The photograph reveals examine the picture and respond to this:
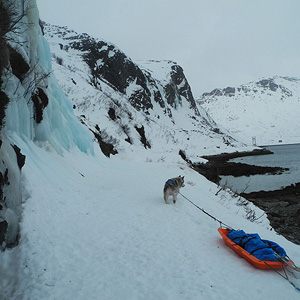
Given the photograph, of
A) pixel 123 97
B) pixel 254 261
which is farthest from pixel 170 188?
pixel 123 97

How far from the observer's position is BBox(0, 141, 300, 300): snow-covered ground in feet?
9.59

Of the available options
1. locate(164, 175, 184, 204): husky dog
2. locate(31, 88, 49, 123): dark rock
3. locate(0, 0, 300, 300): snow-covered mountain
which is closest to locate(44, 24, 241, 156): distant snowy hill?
locate(31, 88, 49, 123): dark rock

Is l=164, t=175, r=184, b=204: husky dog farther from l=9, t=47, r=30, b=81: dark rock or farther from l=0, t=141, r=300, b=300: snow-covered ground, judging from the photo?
l=9, t=47, r=30, b=81: dark rock

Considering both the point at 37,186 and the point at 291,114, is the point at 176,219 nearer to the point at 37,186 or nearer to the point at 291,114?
the point at 37,186

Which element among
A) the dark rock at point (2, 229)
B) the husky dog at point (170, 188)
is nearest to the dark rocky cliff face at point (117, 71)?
the husky dog at point (170, 188)

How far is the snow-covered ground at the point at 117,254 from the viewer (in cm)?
292

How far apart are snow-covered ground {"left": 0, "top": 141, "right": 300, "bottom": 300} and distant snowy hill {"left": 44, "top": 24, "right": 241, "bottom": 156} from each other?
13238 mm

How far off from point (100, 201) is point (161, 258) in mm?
3466

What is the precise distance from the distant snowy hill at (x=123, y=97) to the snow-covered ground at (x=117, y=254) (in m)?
13.2

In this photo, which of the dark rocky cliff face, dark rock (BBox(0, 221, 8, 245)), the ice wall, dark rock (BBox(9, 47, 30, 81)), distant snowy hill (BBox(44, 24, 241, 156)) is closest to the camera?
dark rock (BBox(0, 221, 8, 245))

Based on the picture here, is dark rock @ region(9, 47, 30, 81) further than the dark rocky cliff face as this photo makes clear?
No

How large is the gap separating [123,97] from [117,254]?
1921 inches

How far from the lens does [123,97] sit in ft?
164

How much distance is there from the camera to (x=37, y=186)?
203 inches
